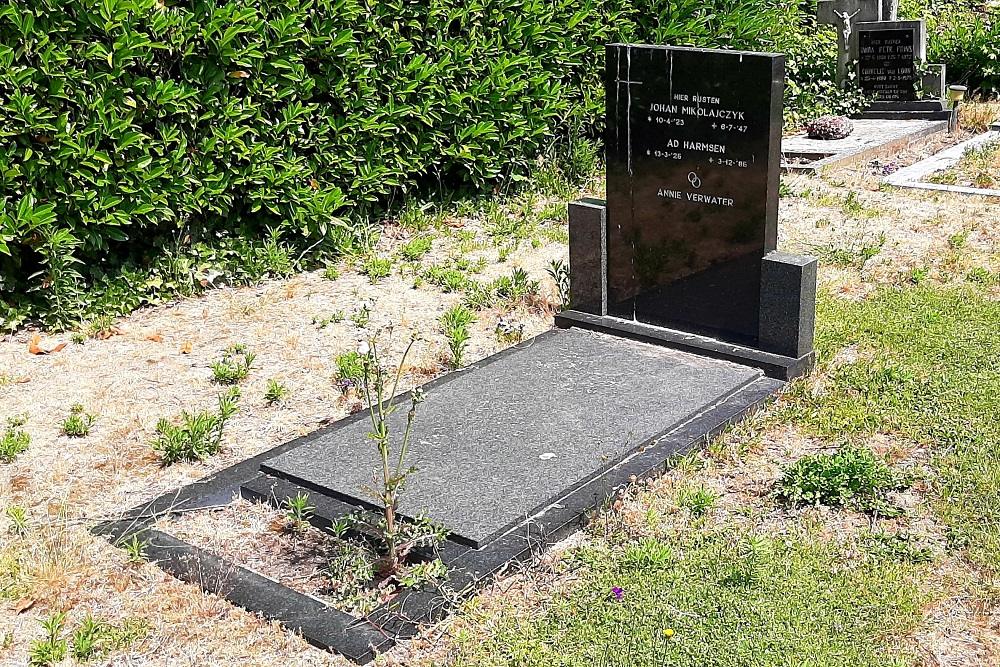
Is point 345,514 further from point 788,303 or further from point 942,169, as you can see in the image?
point 942,169

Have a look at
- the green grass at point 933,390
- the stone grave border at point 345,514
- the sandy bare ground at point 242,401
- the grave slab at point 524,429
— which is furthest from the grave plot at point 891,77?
the stone grave border at point 345,514

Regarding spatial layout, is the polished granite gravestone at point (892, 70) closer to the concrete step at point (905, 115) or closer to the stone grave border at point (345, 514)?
the concrete step at point (905, 115)

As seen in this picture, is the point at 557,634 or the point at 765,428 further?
the point at 765,428

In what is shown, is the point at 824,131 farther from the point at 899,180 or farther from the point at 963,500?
the point at 963,500

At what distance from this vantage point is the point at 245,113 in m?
6.45

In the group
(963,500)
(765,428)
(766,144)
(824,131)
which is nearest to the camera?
(963,500)

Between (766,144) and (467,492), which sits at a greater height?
(766,144)

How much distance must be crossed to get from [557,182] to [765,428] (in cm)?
427

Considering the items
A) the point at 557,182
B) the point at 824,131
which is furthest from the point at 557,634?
the point at 824,131

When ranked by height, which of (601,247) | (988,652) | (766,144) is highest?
(766,144)

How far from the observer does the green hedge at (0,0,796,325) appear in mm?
5695

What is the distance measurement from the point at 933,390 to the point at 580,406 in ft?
5.16

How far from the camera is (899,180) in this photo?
8977 millimetres

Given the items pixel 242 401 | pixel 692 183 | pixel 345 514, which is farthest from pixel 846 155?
pixel 345 514
